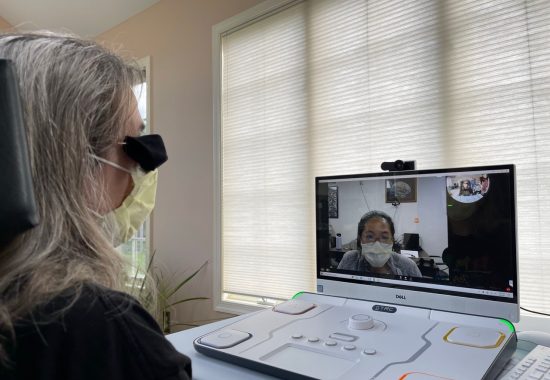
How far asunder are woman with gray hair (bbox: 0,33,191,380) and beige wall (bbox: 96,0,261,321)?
1.72 m

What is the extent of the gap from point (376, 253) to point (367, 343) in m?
0.35

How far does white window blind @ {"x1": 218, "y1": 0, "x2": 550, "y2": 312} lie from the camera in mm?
1341

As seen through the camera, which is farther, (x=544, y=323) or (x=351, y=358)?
(x=544, y=323)

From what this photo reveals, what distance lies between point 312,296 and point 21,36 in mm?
1087

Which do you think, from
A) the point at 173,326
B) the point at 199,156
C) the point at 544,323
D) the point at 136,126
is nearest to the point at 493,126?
the point at 544,323

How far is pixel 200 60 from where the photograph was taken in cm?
245

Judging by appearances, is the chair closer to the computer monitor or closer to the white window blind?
the computer monitor

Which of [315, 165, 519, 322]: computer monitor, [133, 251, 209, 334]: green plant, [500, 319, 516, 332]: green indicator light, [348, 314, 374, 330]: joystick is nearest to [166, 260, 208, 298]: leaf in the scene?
[133, 251, 209, 334]: green plant

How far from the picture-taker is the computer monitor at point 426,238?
0.97 m

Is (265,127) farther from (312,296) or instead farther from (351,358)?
(351,358)

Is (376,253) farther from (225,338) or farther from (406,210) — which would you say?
(225,338)

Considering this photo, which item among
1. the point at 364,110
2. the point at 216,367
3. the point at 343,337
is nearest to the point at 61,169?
the point at 216,367

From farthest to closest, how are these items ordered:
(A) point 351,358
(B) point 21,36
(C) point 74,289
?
1. (A) point 351,358
2. (B) point 21,36
3. (C) point 74,289

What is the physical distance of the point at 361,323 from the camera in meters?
0.99
